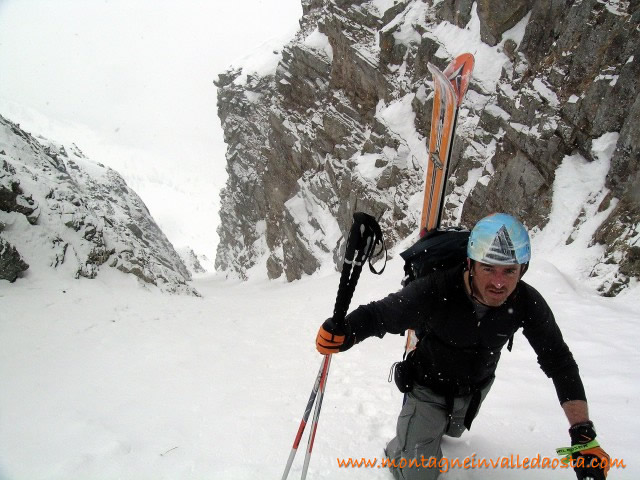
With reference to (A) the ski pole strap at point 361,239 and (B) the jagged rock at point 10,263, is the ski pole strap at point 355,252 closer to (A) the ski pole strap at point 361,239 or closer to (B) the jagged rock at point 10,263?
(A) the ski pole strap at point 361,239

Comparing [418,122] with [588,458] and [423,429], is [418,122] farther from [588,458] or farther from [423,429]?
[588,458]

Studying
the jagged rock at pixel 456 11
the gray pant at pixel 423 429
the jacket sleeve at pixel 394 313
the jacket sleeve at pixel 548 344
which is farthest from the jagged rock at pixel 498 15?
the gray pant at pixel 423 429

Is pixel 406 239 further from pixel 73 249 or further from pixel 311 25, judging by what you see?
pixel 311 25

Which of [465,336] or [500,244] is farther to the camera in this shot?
[465,336]

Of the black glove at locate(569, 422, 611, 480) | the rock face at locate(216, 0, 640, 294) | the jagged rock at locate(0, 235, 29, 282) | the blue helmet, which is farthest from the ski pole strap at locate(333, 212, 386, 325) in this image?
the jagged rock at locate(0, 235, 29, 282)

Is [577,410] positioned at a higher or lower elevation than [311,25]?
lower

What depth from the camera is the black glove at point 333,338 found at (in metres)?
2.57

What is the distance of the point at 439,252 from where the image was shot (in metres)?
3.11

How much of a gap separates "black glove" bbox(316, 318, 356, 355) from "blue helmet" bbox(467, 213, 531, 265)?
108cm

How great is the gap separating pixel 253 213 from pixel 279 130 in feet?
41.4

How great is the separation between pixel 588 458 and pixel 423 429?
3.63 feet

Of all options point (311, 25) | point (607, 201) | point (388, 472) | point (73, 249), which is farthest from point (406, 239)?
point (311, 25)

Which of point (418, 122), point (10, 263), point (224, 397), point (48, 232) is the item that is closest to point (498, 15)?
point (418, 122)

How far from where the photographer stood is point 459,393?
115 inches
